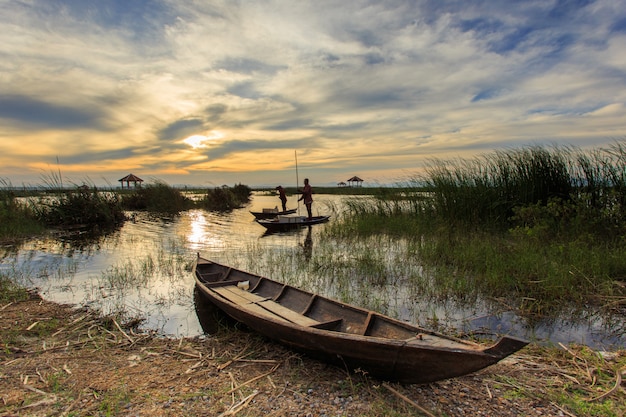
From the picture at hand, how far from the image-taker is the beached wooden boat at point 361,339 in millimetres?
3105

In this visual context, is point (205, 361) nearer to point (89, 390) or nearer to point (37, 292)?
point (89, 390)

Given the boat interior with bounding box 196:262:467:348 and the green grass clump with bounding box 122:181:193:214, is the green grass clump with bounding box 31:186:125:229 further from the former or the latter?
the boat interior with bounding box 196:262:467:348

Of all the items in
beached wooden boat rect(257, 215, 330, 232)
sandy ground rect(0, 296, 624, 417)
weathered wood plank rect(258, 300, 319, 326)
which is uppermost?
beached wooden boat rect(257, 215, 330, 232)

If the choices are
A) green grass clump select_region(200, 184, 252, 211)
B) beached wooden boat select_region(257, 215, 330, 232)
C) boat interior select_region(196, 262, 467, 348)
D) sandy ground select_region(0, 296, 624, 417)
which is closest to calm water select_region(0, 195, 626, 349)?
boat interior select_region(196, 262, 467, 348)

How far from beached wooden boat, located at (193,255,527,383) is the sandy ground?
255 millimetres

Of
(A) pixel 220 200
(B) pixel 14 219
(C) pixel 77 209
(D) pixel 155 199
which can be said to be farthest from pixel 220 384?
(A) pixel 220 200

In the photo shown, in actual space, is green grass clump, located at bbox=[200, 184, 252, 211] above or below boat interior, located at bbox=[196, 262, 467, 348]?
above

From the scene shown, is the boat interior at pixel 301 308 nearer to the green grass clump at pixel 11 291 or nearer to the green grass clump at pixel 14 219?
the green grass clump at pixel 11 291

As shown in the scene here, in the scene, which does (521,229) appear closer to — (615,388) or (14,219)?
(615,388)

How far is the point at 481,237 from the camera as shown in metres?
10.5

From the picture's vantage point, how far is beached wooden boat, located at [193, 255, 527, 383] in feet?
10.2

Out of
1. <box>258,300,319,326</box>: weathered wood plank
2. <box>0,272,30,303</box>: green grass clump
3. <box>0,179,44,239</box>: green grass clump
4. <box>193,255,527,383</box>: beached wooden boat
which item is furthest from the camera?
<box>0,179,44,239</box>: green grass clump

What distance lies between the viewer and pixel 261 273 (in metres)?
8.84

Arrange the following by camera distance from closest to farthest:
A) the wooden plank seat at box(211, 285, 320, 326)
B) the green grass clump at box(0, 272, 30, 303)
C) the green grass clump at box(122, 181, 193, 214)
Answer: the wooden plank seat at box(211, 285, 320, 326) → the green grass clump at box(0, 272, 30, 303) → the green grass clump at box(122, 181, 193, 214)
